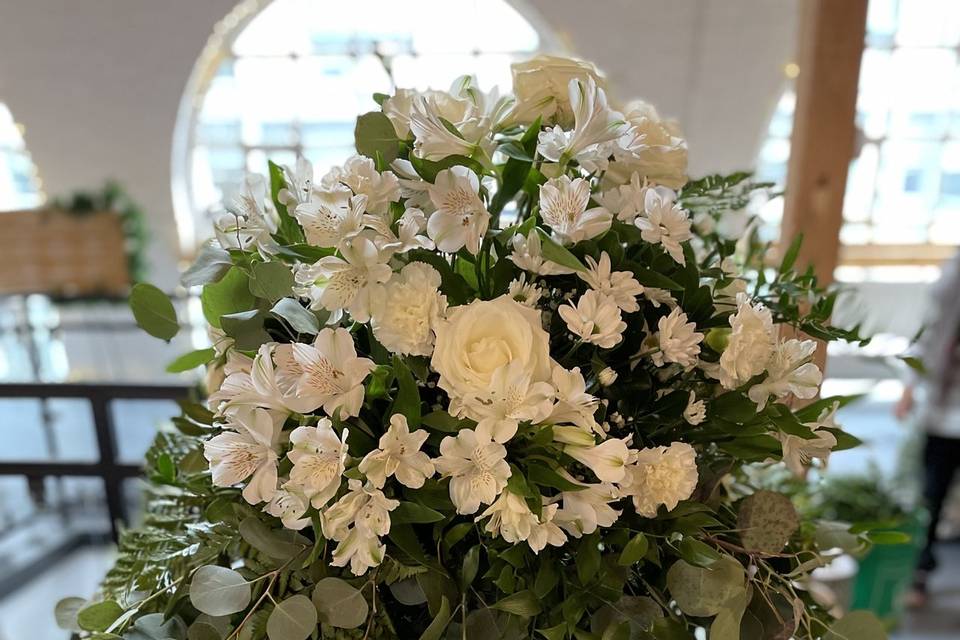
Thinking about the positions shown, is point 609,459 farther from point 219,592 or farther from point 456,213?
point 219,592

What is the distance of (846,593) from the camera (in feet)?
6.61

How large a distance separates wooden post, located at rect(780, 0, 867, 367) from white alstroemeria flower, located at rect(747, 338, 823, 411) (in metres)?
1.38

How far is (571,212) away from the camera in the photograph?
0.48 meters

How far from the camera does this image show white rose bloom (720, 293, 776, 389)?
0.50 m

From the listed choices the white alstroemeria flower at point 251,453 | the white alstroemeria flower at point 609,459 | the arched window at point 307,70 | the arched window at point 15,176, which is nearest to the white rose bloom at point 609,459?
the white alstroemeria flower at point 609,459

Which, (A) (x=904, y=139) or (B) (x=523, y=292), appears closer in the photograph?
(B) (x=523, y=292)

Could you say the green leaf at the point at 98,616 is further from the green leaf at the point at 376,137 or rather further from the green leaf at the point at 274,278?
the green leaf at the point at 376,137

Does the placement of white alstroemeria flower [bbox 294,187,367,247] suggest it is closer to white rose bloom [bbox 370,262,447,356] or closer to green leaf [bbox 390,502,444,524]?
white rose bloom [bbox 370,262,447,356]

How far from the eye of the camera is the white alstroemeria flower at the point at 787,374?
20.7 inches

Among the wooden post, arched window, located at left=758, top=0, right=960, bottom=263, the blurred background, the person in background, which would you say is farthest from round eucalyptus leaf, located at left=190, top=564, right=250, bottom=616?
arched window, located at left=758, top=0, right=960, bottom=263

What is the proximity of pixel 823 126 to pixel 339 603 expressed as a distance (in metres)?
1.82

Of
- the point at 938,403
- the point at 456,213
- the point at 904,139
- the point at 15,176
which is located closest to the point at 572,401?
the point at 456,213

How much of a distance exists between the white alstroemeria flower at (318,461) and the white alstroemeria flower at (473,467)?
6cm

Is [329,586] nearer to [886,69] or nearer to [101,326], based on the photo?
[101,326]
